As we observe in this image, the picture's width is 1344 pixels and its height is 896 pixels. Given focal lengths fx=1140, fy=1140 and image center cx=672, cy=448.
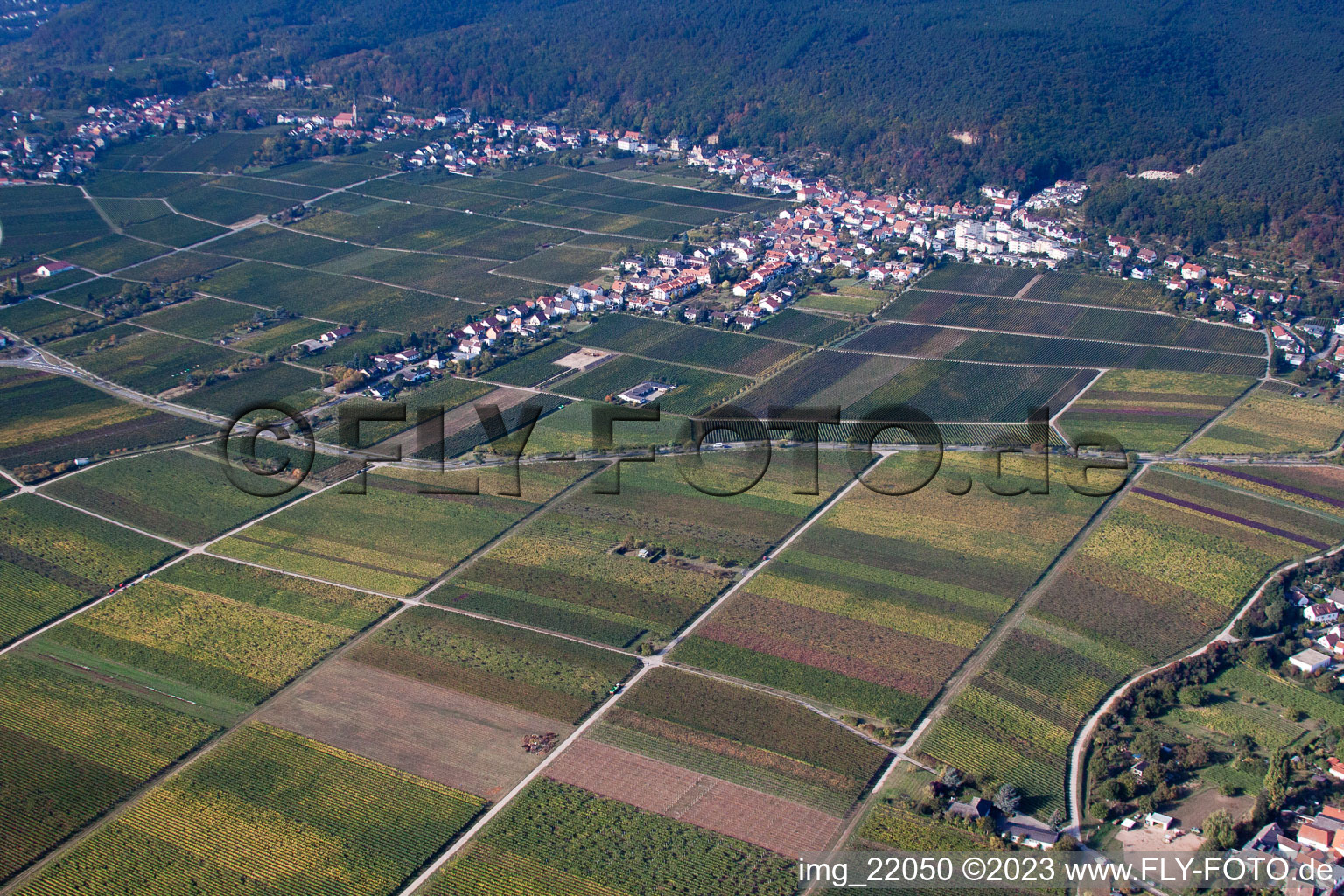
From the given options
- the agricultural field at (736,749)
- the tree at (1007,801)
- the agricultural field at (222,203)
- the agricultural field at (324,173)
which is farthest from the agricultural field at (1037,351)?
the agricultural field at (324,173)

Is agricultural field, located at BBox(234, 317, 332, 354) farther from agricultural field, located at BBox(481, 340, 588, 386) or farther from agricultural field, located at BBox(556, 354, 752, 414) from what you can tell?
agricultural field, located at BBox(556, 354, 752, 414)

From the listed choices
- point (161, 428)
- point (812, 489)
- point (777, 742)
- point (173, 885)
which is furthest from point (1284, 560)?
point (161, 428)

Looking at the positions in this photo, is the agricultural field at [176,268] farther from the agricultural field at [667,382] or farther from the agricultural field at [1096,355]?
the agricultural field at [1096,355]

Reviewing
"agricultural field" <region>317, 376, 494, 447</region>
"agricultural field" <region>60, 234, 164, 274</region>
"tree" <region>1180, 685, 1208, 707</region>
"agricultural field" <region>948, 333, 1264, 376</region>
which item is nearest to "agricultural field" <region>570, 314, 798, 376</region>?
"agricultural field" <region>317, 376, 494, 447</region>

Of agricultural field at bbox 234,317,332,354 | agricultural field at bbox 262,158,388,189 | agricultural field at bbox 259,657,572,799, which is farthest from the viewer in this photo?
agricultural field at bbox 262,158,388,189

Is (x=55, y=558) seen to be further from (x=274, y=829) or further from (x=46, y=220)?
(x=46, y=220)

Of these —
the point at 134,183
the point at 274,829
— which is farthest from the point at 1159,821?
the point at 134,183

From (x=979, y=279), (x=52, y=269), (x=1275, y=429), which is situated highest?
(x=52, y=269)

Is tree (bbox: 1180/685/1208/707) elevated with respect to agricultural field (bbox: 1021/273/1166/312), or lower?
lower
